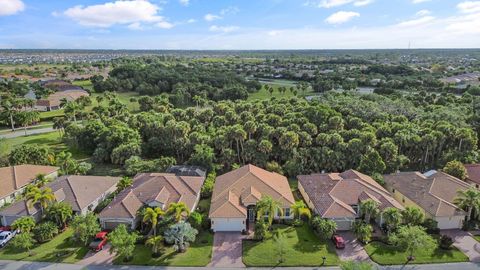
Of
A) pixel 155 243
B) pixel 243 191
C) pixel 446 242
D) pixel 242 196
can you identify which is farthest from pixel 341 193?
pixel 155 243

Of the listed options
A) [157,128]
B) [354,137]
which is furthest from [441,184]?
[157,128]

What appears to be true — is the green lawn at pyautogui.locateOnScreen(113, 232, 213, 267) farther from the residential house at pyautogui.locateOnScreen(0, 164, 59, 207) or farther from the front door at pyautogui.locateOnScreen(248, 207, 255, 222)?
the residential house at pyautogui.locateOnScreen(0, 164, 59, 207)

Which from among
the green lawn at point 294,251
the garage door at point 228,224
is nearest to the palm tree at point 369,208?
the green lawn at point 294,251

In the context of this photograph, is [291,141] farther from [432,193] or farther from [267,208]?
[432,193]

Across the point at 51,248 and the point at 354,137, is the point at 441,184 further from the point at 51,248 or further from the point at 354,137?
the point at 51,248

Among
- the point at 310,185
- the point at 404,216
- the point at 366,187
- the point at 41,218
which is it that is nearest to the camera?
the point at 404,216

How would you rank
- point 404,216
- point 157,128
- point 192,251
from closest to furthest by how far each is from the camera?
1. point 192,251
2. point 404,216
3. point 157,128
